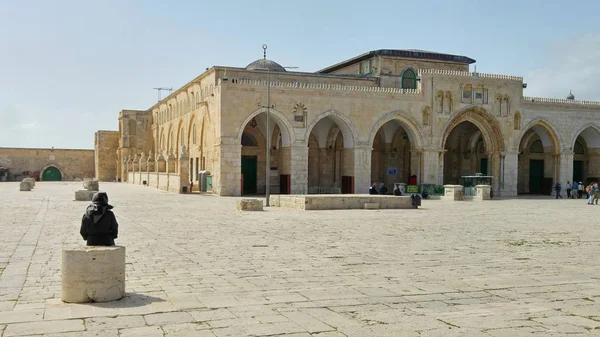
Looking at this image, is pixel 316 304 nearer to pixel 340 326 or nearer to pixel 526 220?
pixel 340 326

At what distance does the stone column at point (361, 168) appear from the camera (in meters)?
30.5

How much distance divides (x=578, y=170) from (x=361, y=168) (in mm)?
15886

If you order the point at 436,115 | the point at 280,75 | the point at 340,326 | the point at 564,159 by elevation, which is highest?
the point at 280,75

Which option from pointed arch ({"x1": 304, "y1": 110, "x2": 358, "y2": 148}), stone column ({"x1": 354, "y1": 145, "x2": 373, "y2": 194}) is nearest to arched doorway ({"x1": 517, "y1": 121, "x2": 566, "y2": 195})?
stone column ({"x1": 354, "y1": 145, "x2": 373, "y2": 194})

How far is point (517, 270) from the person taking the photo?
27.9 ft

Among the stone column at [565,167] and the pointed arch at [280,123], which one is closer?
the pointed arch at [280,123]

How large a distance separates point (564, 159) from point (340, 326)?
1294 inches

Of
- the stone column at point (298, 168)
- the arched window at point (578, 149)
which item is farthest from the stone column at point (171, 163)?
the arched window at point (578, 149)

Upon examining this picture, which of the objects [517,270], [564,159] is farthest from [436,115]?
[517,270]

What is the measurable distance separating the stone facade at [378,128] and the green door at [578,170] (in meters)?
0.06

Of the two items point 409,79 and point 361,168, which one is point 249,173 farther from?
point 409,79

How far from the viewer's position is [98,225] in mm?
6562

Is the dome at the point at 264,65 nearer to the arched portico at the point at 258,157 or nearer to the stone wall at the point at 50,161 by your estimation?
the arched portico at the point at 258,157

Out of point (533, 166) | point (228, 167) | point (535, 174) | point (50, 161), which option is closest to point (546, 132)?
point (533, 166)
